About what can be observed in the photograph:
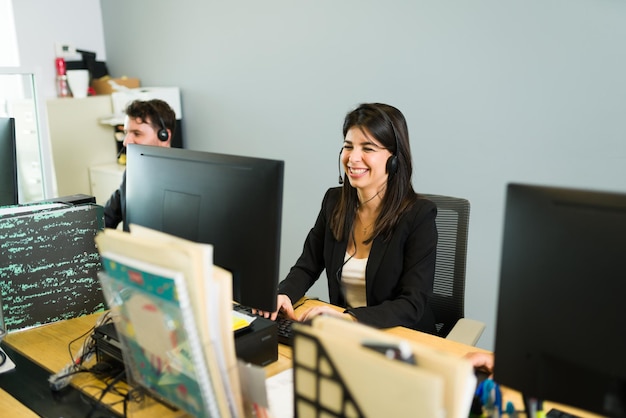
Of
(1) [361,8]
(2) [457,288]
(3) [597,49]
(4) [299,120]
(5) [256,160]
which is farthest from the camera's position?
(4) [299,120]

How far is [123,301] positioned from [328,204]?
40.1 inches

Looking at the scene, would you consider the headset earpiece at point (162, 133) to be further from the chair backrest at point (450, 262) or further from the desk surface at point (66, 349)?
the chair backrest at point (450, 262)

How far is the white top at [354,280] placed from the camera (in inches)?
70.7

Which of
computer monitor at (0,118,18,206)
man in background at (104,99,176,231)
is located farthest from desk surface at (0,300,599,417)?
man in background at (104,99,176,231)

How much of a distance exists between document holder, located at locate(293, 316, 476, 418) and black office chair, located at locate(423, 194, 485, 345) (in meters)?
1.08

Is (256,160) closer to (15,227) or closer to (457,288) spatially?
(15,227)

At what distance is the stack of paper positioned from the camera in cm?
86

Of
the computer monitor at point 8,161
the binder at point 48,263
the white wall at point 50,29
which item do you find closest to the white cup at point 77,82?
the white wall at point 50,29

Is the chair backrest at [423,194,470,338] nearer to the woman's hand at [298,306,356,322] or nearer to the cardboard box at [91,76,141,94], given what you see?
the woman's hand at [298,306,356,322]

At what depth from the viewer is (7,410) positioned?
1166 millimetres

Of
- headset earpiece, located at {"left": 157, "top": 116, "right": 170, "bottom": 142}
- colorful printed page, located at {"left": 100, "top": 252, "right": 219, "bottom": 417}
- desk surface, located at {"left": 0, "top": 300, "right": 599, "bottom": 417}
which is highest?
headset earpiece, located at {"left": 157, "top": 116, "right": 170, "bottom": 142}

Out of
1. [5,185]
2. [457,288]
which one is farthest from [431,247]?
[5,185]

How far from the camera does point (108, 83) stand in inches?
150

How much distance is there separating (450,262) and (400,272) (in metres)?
0.20
